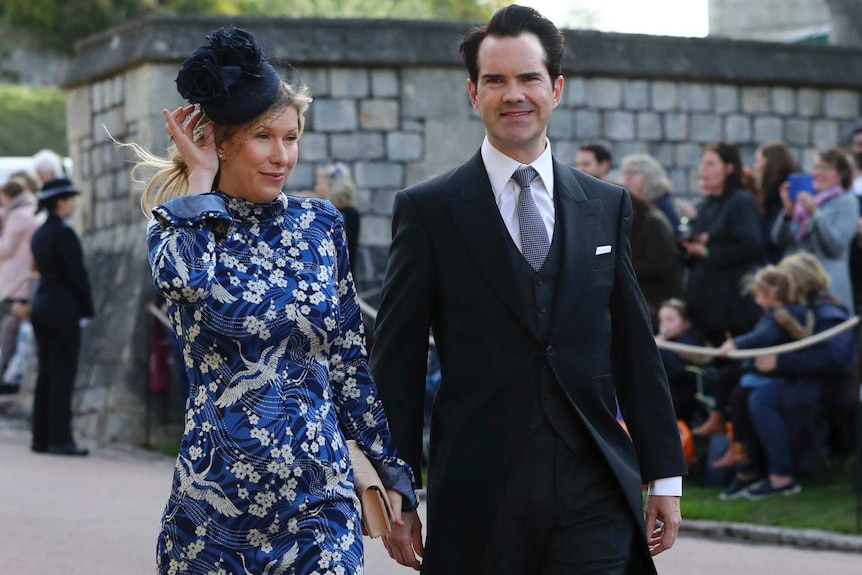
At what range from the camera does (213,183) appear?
3.95 meters

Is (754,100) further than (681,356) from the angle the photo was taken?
Yes

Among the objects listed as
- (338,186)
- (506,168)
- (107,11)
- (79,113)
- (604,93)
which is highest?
(107,11)

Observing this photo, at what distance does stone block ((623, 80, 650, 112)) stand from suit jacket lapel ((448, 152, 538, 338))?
35.4 ft

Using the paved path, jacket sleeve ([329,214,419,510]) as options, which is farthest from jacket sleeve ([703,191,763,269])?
jacket sleeve ([329,214,419,510])

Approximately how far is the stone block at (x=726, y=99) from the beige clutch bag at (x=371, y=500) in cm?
1195

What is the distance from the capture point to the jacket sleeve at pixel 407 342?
13.8ft

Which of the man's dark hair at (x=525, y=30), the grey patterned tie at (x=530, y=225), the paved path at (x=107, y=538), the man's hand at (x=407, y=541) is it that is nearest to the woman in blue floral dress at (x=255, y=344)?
the man's hand at (x=407, y=541)

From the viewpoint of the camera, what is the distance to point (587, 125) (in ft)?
48.4

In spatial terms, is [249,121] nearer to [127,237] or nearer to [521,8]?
[521,8]

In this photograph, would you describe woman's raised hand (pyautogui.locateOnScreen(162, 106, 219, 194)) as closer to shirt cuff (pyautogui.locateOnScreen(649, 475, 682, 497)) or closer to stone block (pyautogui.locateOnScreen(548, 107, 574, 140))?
shirt cuff (pyautogui.locateOnScreen(649, 475, 682, 497))

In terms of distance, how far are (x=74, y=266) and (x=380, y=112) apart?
3.50 meters

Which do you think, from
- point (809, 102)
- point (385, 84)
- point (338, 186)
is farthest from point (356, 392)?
point (809, 102)

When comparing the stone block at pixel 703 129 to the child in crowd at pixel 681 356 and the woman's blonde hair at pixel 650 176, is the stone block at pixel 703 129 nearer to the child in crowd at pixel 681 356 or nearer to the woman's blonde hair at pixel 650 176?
the woman's blonde hair at pixel 650 176

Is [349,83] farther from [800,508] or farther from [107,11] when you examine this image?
[107,11]
